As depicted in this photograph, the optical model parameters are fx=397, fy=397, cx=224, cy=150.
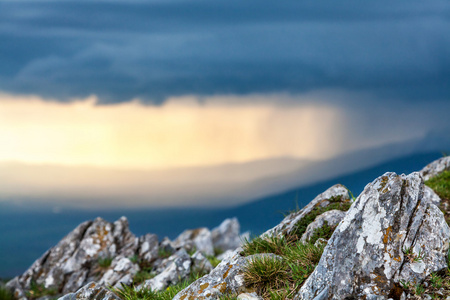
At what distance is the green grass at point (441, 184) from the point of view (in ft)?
49.3

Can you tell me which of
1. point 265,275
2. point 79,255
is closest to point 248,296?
point 265,275

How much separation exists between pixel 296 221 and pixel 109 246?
15.6 meters

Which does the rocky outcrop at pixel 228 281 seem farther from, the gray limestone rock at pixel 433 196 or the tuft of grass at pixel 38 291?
the tuft of grass at pixel 38 291

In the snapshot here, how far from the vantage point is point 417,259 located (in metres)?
7.90

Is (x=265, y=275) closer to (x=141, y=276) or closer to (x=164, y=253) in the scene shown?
(x=141, y=276)

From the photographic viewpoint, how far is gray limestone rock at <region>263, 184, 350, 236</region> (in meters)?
11.3

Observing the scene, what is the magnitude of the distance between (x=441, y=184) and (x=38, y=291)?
2121 centimetres

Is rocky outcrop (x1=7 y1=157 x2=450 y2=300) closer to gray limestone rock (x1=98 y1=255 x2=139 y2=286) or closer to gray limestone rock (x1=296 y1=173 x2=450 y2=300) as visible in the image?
gray limestone rock (x1=296 y1=173 x2=450 y2=300)

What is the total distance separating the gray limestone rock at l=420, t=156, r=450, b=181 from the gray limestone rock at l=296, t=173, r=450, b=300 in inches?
511

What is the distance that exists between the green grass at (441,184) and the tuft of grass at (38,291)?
64.9ft

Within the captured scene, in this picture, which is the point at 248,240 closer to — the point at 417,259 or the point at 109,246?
the point at 417,259

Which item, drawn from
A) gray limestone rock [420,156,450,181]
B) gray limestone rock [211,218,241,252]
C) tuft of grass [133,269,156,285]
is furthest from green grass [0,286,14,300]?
gray limestone rock [211,218,241,252]

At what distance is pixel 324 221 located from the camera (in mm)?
10617

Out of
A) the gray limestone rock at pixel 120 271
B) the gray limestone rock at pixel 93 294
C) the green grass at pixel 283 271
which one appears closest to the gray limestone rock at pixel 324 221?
the green grass at pixel 283 271
